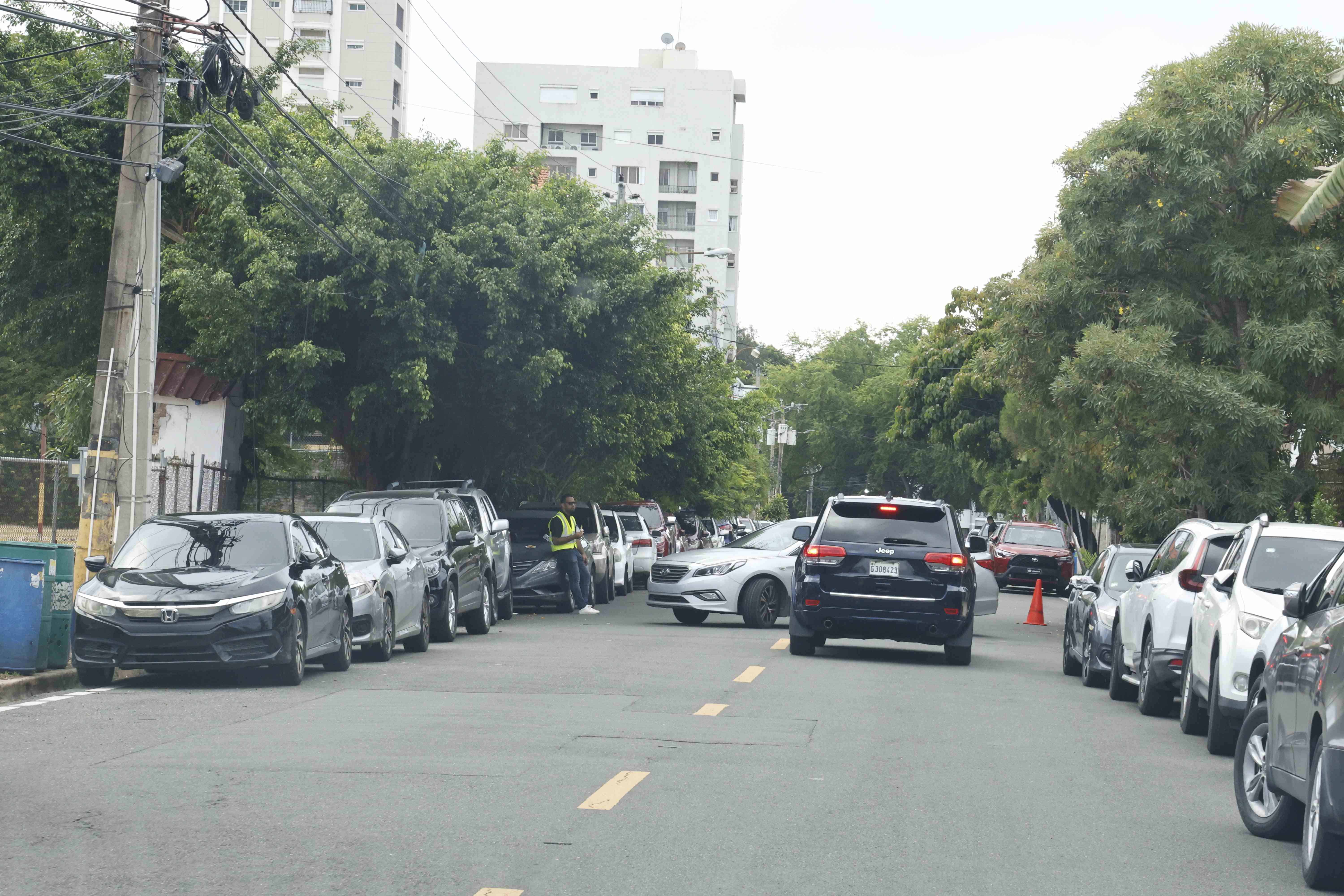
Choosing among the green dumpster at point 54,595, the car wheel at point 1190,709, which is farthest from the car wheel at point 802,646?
the green dumpster at point 54,595

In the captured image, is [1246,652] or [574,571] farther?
[574,571]

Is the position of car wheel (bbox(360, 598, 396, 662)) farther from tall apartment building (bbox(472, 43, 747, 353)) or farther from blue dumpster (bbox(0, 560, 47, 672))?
tall apartment building (bbox(472, 43, 747, 353))

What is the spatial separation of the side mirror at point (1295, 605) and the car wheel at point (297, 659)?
27.1ft

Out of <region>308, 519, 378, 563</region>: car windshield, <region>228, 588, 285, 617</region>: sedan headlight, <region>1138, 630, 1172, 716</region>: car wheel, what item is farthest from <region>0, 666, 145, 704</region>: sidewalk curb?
<region>1138, 630, 1172, 716</region>: car wheel

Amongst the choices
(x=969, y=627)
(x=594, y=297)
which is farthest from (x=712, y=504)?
(x=969, y=627)

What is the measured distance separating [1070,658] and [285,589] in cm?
831

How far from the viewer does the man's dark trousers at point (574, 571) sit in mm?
25109

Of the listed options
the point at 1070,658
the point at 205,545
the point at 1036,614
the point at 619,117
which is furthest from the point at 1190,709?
the point at 619,117

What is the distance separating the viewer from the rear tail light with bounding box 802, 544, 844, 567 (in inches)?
666

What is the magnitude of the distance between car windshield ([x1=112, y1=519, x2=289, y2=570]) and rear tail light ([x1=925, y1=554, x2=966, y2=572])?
645cm

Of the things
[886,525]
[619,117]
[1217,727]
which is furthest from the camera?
[619,117]

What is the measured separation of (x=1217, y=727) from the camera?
36.3 feet

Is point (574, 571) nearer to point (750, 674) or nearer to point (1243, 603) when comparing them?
point (750, 674)

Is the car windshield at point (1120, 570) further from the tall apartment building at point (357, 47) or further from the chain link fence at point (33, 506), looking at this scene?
the tall apartment building at point (357, 47)
